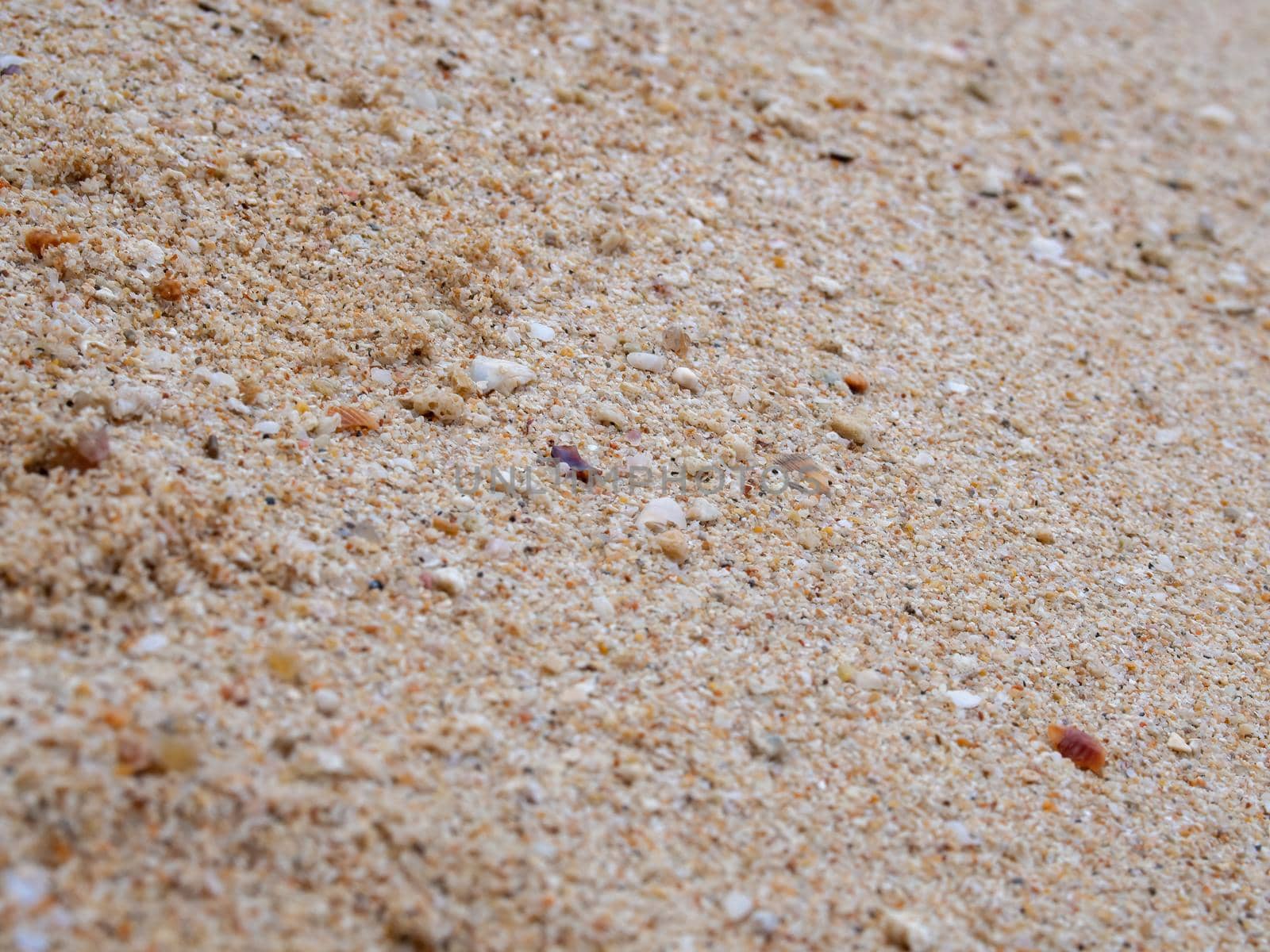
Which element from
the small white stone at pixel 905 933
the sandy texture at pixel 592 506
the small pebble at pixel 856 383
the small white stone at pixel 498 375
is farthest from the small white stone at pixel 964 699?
the small white stone at pixel 498 375

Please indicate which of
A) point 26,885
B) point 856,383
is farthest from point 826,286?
point 26,885

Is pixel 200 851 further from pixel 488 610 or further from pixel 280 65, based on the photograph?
pixel 280 65

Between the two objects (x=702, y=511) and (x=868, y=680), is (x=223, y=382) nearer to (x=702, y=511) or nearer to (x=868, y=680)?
(x=702, y=511)

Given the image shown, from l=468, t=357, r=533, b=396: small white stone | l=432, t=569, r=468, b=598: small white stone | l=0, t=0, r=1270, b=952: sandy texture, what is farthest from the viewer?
l=468, t=357, r=533, b=396: small white stone

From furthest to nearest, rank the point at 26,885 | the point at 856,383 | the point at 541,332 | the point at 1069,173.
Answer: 1. the point at 1069,173
2. the point at 856,383
3. the point at 541,332
4. the point at 26,885

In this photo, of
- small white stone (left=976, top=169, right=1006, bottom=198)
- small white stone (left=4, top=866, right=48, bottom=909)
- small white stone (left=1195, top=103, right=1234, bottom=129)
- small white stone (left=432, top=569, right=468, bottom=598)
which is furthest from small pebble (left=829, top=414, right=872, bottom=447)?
small white stone (left=1195, top=103, right=1234, bottom=129)

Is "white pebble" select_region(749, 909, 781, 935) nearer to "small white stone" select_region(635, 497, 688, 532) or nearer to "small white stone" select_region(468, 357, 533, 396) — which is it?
"small white stone" select_region(635, 497, 688, 532)

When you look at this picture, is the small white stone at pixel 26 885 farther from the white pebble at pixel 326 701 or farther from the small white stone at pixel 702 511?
the small white stone at pixel 702 511
